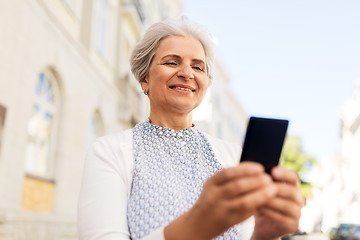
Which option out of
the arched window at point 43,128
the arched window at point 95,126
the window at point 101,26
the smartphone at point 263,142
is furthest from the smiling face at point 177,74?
the window at point 101,26

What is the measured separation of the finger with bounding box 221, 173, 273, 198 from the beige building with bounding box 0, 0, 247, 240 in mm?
2886

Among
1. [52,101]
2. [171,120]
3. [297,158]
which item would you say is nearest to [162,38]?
[171,120]

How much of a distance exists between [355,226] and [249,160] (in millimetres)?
14148

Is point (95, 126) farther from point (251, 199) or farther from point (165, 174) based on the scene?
point (251, 199)

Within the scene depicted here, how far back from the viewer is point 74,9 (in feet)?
29.6

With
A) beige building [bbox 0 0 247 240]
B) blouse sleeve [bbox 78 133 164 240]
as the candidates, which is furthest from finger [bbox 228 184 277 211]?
beige building [bbox 0 0 247 240]

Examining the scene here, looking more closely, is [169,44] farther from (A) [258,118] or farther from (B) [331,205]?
(B) [331,205]

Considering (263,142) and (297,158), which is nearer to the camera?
(263,142)

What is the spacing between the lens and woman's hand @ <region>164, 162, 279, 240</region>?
0.80 m

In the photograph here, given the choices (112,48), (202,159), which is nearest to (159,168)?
(202,159)

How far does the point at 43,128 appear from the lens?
7777 millimetres

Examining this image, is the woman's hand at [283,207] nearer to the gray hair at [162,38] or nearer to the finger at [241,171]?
the finger at [241,171]

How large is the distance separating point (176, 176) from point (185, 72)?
1.50ft

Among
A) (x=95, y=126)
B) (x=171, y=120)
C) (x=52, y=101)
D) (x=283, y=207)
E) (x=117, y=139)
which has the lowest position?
(x=283, y=207)
